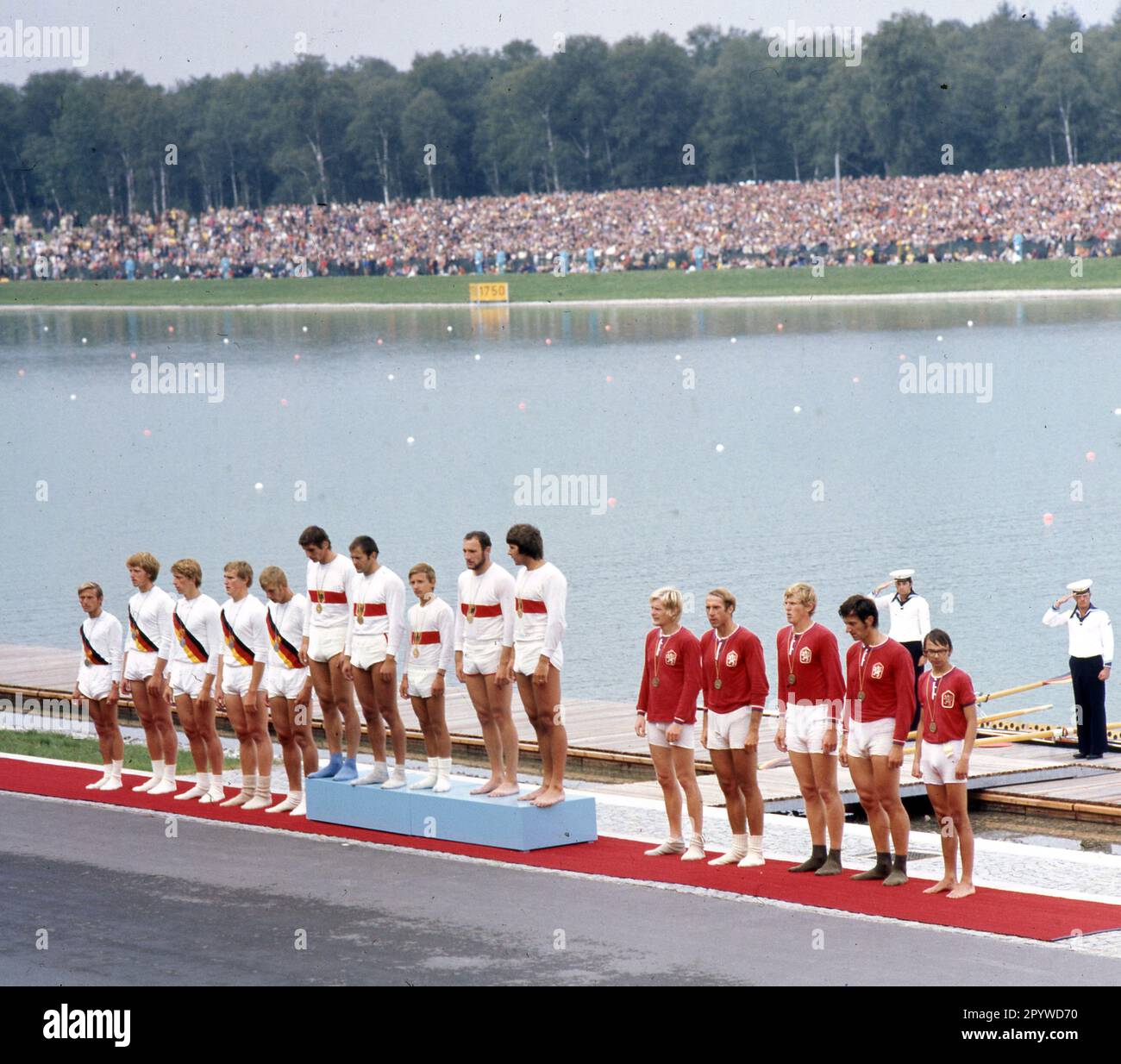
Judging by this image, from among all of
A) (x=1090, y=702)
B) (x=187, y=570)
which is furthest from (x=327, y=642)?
(x=1090, y=702)

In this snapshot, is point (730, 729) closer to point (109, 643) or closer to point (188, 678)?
point (188, 678)

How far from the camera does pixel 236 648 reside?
1664 cm

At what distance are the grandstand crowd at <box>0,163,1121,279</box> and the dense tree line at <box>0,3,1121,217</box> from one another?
31.5 feet

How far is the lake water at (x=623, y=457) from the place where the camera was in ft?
125

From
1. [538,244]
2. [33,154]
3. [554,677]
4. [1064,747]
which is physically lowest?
[1064,747]

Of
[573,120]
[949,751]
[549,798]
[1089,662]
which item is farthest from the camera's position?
[573,120]

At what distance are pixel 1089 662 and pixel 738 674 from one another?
741cm

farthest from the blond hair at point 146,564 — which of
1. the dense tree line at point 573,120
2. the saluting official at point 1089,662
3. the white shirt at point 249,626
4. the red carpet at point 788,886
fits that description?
the dense tree line at point 573,120

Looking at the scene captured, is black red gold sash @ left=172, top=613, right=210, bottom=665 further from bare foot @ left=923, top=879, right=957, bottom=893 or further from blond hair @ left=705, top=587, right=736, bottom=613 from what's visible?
bare foot @ left=923, top=879, right=957, bottom=893

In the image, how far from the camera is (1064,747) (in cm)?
2203

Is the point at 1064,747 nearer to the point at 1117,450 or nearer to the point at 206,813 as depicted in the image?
the point at 206,813

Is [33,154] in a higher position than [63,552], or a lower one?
higher
